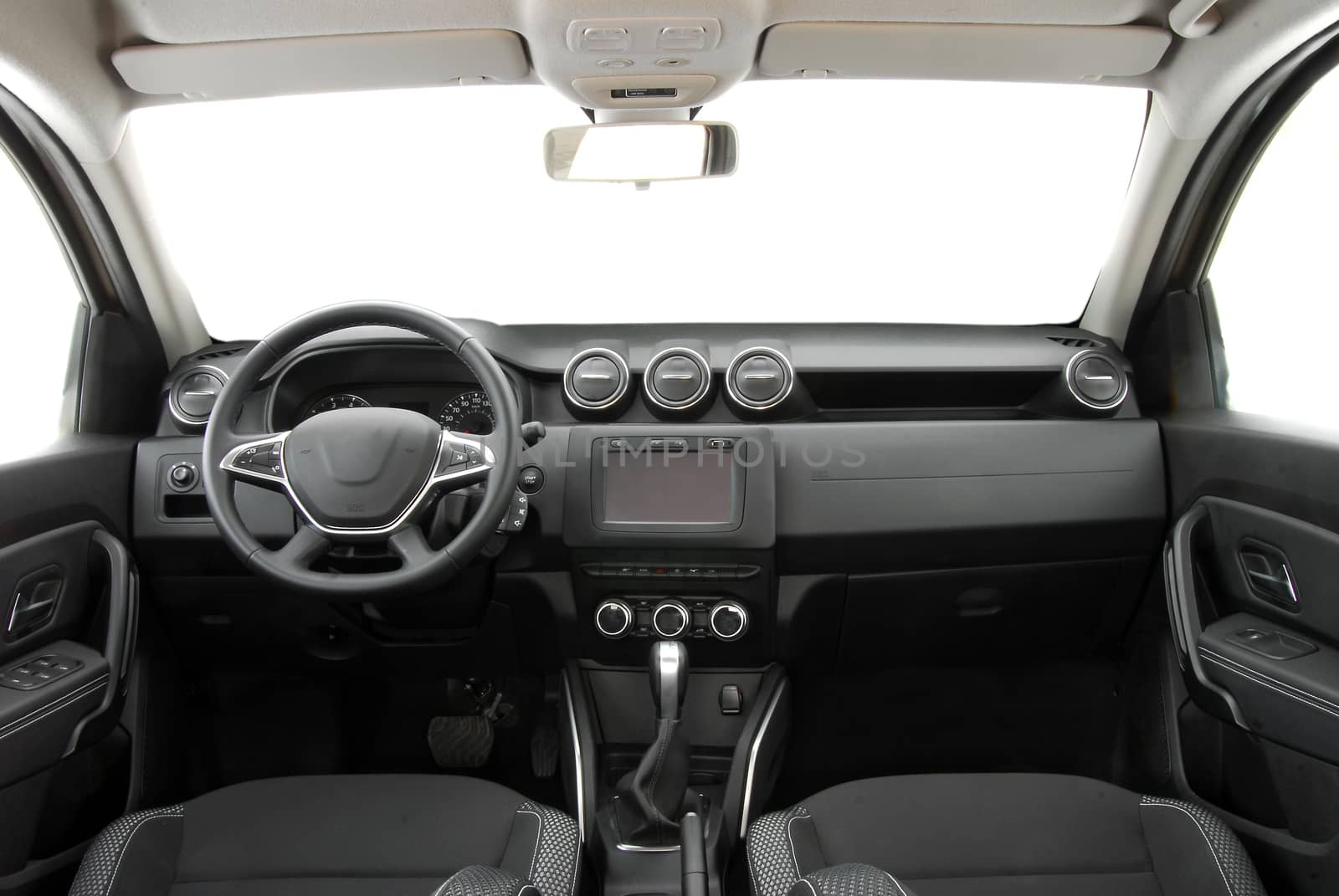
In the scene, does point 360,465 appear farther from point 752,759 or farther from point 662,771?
point 752,759

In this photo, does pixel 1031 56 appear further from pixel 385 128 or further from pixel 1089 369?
pixel 385 128

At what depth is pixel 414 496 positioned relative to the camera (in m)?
1.56

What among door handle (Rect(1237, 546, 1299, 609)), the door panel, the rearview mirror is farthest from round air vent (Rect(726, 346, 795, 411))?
the door panel

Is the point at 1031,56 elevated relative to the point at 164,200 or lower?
elevated

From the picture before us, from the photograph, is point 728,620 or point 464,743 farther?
point 464,743

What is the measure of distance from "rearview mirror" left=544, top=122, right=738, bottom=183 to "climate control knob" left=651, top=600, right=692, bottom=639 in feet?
3.43

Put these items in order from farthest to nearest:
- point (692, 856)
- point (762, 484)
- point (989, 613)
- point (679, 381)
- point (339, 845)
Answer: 1. point (989, 613)
2. point (679, 381)
3. point (762, 484)
4. point (692, 856)
5. point (339, 845)

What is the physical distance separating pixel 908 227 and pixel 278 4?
1.66 metres

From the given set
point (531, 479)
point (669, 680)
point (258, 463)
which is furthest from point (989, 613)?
point (258, 463)

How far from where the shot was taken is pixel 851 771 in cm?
244

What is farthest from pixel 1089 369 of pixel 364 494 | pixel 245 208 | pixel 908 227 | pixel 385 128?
pixel 245 208

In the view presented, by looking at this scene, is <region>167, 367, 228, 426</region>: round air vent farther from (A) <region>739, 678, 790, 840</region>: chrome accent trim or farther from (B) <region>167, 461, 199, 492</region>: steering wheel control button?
(A) <region>739, 678, 790, 840</region>: chrome accent trim

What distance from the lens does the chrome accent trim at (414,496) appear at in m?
1.54

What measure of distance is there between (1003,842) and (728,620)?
2.47 ft
